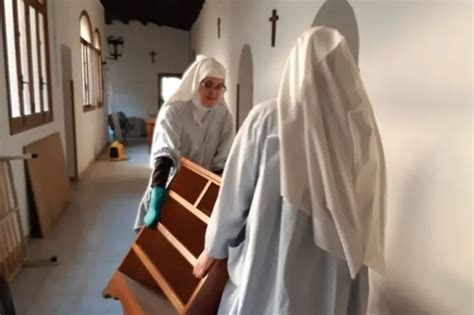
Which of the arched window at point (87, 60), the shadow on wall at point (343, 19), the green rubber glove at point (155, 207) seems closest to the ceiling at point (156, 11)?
the arched window at point (87, 60)

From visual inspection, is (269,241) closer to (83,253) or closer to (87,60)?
(83,253)

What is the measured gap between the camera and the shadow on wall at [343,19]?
6.46 ft

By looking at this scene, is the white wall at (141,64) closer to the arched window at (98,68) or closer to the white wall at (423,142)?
the arched window at (98,68)

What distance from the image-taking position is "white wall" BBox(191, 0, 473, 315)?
127 centimetres

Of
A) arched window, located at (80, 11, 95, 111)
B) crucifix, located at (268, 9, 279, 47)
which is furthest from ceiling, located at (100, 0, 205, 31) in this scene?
crucifix, located at (268, 9, 279, 47)

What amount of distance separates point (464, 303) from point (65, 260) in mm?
2841

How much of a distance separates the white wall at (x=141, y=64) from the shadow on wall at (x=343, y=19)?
10.2m

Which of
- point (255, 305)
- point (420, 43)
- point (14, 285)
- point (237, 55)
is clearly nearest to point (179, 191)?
point (255, 305)

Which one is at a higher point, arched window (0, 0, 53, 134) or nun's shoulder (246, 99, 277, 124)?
arched window (0, 0, 53, 134)

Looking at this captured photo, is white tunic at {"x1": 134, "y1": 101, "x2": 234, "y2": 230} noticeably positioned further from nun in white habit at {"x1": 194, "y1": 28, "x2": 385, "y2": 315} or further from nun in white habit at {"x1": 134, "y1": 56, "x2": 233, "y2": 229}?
nun in white habit at {"x1": 194, "y1": 28, "x2": 385, "y2": 315}

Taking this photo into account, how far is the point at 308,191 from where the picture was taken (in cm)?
123

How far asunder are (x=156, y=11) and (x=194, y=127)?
8.70 meters

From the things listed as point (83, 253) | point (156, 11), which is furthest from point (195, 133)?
point (156, 11)

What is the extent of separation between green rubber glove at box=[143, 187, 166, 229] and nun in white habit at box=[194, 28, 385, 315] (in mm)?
726
